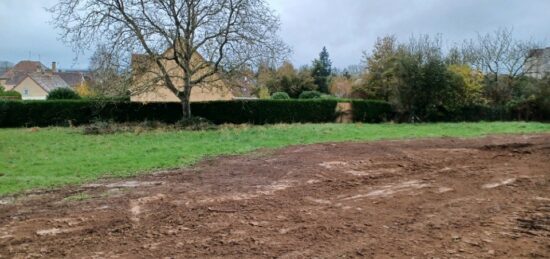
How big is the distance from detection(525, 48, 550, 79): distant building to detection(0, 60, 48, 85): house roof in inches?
2471

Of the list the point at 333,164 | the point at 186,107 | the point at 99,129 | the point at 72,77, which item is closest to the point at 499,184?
the point at 333,164

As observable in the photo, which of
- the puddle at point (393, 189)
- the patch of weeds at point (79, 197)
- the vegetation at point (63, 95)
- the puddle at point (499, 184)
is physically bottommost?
the puddle at point (499, 184)

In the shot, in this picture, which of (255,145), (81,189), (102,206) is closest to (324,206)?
(102,206)

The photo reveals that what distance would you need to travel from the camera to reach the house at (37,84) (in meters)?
60.1

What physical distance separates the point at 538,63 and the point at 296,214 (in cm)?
3433

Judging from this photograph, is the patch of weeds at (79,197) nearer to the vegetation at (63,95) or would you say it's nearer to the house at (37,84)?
the vegetation at (63,95)

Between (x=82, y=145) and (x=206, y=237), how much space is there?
37.6 feet

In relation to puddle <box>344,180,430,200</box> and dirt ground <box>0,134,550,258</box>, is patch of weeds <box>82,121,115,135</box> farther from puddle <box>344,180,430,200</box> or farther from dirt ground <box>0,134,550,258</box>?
puddle <box>344,180,430,200</box>

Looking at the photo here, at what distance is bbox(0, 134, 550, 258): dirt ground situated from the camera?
470 centimetres

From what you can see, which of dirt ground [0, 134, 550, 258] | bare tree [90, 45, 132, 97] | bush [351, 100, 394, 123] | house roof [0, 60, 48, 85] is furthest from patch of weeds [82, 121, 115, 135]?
house roof [0, 60, 48, 85]

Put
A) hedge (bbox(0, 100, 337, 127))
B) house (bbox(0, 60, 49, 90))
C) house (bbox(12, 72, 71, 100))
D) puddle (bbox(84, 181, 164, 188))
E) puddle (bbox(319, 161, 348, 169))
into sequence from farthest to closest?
house (bbox(0, 60, 49, 90)) < house (bbox(12, 72, 71, 100)) < hedge (bbox(0, 100, 337, 127)) < puddle (bbox(319, 161, 348, 169)) < puddle (bbox(84, 181, 164, 188))

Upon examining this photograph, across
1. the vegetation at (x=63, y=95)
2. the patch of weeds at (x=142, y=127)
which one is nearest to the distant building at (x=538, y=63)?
the patch of weeds at (x=142, y=127)

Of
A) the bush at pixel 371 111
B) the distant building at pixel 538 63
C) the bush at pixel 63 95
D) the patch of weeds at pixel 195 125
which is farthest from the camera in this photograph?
the distant building at pixel 538 63

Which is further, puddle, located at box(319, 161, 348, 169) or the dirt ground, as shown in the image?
puddle, located at box(319, 161, 348, 169)
